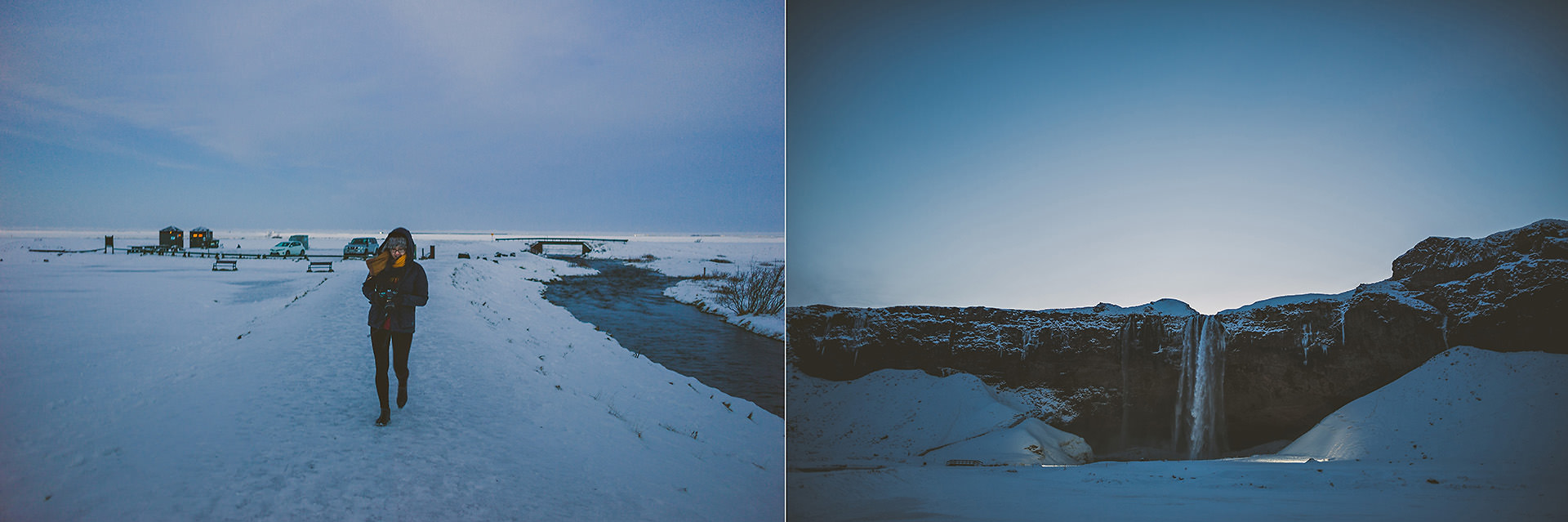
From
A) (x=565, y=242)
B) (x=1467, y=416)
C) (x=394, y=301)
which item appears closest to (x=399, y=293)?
(x=394, y=301)

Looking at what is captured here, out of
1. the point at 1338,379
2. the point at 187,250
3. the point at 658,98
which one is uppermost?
the point at 658,98

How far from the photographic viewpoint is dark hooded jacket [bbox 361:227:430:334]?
279 centimetres

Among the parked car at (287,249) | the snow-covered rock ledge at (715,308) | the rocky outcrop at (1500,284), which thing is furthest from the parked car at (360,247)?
the rocky outcrop at (1500,284)

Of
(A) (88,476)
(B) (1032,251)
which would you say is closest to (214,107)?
(A) (88,476)

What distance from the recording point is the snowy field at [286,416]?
237cm

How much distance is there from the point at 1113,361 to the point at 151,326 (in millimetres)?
4585

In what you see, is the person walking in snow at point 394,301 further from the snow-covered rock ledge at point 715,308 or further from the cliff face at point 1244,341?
the cliff face at point 1244,341

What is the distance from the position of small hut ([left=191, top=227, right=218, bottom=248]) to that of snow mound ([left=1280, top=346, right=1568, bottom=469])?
512cm

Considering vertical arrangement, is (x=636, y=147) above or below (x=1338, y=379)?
above

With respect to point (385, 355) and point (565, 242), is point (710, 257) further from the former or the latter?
point (385, 355)

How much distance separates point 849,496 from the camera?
4328 mm

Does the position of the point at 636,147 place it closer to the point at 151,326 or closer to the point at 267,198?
the point at 267,198

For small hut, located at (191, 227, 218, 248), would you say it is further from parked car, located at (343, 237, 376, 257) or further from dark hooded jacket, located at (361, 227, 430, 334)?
dark hooded jacket, located at (361, 227, 430, 334)

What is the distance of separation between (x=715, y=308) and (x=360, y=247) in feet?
8.73
